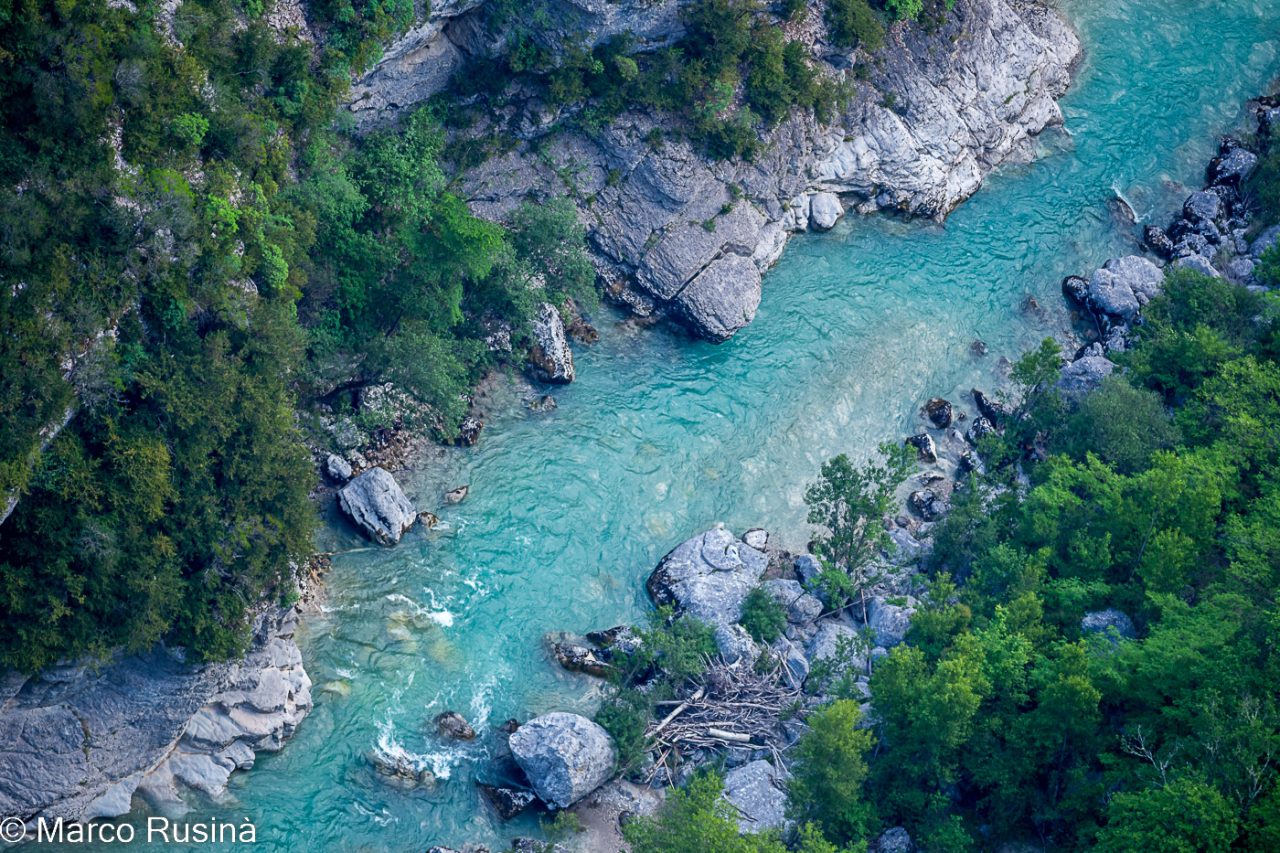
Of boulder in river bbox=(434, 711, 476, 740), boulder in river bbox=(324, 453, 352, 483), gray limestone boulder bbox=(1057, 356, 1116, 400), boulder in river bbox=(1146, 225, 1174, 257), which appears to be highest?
boulder in river bbox=(324, 453, 352, 483)

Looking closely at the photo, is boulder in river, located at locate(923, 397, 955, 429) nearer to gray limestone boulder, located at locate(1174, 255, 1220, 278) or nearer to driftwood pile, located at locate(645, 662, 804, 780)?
gray limestone boulder, located at locate(1174, 255, 1220, 278)

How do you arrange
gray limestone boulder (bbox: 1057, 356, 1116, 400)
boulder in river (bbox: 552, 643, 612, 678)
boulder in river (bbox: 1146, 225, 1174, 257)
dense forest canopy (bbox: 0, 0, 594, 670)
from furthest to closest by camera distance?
boulder in river (bbox: 1146, 225, 1174, 257), gray limestone boulder (bbox: 1057, 356, 1116, 400), boulder in river (bbox: 552, 643, 612, 678), dense forest canopy (bbox: 0, 0, 594, 670)

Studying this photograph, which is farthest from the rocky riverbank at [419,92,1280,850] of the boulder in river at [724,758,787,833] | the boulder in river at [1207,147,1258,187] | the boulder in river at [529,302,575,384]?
the boulder in river at [529,302,575,384]

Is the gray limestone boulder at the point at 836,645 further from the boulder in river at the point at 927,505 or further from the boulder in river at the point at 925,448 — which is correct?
the boulder in river at the point at 925,448

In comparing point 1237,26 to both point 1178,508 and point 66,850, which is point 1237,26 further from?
point 66,850

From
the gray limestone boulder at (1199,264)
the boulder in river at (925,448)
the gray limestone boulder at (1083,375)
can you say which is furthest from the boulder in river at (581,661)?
the gray limestone boulder at (1199,264)

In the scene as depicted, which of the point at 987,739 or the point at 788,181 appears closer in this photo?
the point at 987,739

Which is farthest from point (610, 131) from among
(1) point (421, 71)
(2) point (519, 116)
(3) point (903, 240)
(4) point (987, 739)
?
(4) point (987, 739)
